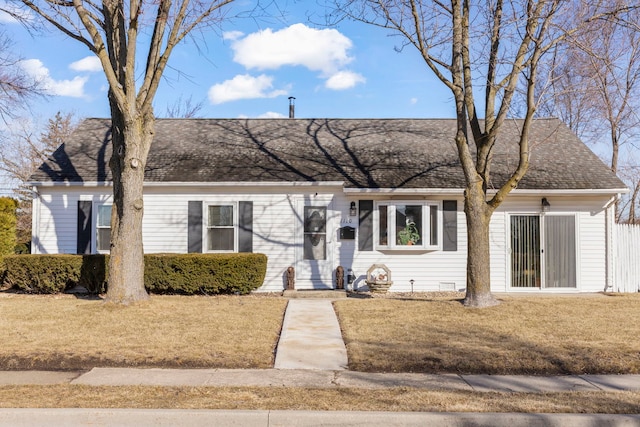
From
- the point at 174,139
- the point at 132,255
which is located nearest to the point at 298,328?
the point at 132,255

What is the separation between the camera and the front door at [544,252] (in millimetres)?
14586

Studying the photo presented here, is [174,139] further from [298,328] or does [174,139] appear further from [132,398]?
[132,398]

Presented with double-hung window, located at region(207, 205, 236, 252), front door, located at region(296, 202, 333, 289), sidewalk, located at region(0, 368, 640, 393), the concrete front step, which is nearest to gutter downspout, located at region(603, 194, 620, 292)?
the concrete front step

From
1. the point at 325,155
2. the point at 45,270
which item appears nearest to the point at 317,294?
the point at 325,155

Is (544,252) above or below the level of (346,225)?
below

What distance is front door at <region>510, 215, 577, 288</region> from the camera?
14.6m

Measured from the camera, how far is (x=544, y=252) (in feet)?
47.9

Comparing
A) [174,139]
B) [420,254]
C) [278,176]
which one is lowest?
[420,254]

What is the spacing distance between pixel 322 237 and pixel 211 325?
5756mm

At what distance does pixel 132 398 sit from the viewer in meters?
5.66

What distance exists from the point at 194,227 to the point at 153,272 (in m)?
1.85

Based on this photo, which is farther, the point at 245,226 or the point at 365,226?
the point at 245,226

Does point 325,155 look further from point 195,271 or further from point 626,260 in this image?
point 626,260

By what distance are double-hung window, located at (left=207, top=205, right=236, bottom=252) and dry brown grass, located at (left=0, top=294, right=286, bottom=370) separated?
283 centimetres
